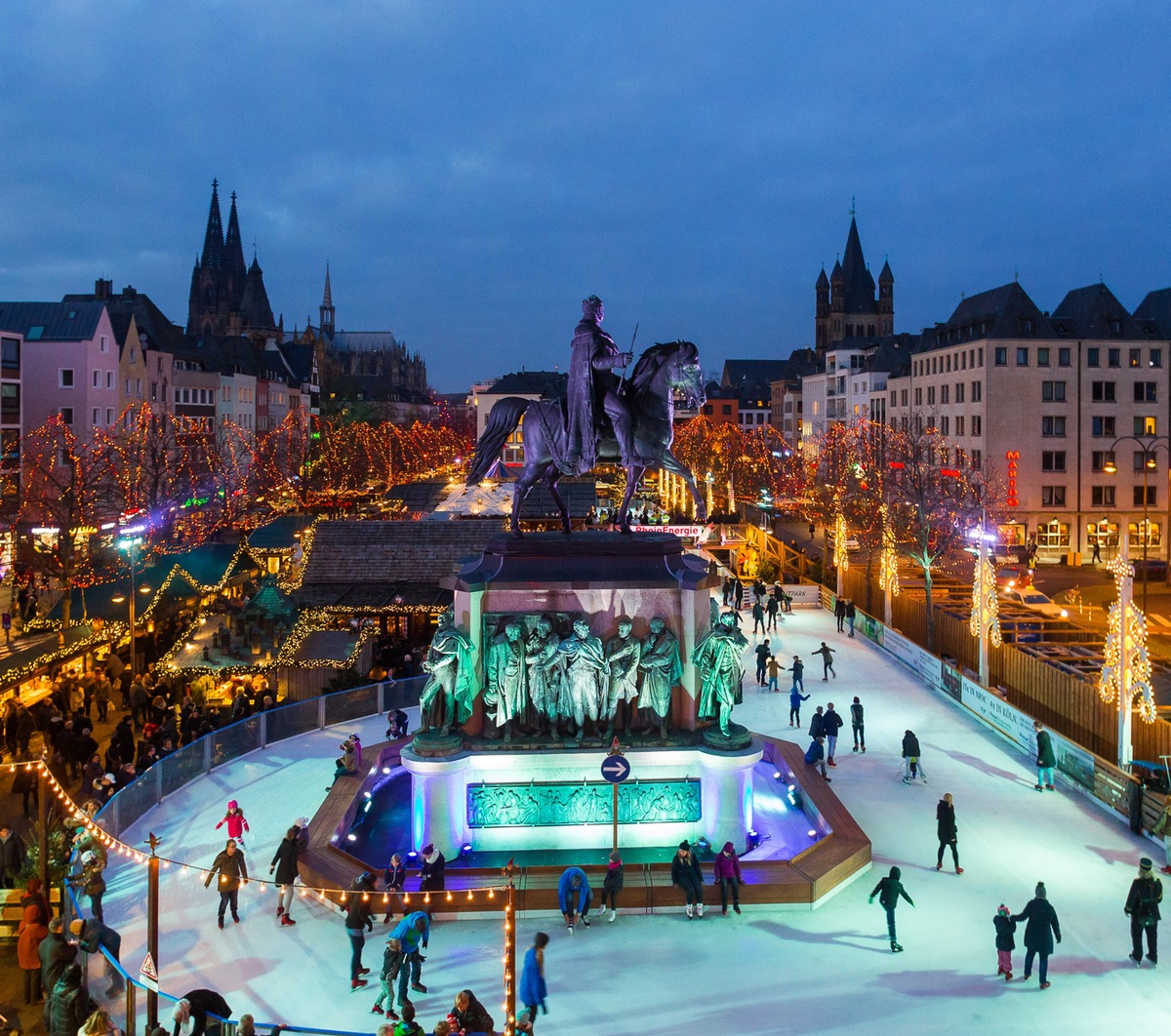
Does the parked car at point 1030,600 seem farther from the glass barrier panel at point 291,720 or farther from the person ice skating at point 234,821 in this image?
the person ice skating at point 234,821

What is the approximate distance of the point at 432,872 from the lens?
14.2m

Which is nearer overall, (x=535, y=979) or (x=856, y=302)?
(x=535, y=979)

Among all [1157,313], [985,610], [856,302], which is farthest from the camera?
[856,302]

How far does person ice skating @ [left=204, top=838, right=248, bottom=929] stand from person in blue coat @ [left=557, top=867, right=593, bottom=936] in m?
4.18

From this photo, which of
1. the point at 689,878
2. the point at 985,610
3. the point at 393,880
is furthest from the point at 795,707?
the point at 393,880

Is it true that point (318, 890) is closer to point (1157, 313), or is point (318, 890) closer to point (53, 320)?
point (53, 320)

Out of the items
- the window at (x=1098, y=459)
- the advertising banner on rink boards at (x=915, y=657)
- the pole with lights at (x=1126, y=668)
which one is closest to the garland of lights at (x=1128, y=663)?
the pole with lights at (x=1126, y=668)

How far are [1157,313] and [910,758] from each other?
59708 mm

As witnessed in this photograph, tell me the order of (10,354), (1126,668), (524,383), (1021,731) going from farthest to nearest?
1. (524,383)
2. (10,354)
3. (1021,731)
4. (1126,668)

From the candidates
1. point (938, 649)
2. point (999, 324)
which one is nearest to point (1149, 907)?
point (938, 649)

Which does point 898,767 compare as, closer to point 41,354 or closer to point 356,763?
point 356,763

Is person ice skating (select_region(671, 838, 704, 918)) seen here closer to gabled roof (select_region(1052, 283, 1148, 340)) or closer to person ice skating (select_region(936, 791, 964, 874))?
person ice skating (select_region(936, 791, 964, 874))

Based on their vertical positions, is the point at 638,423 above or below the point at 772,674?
above

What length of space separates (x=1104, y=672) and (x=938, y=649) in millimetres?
12882
